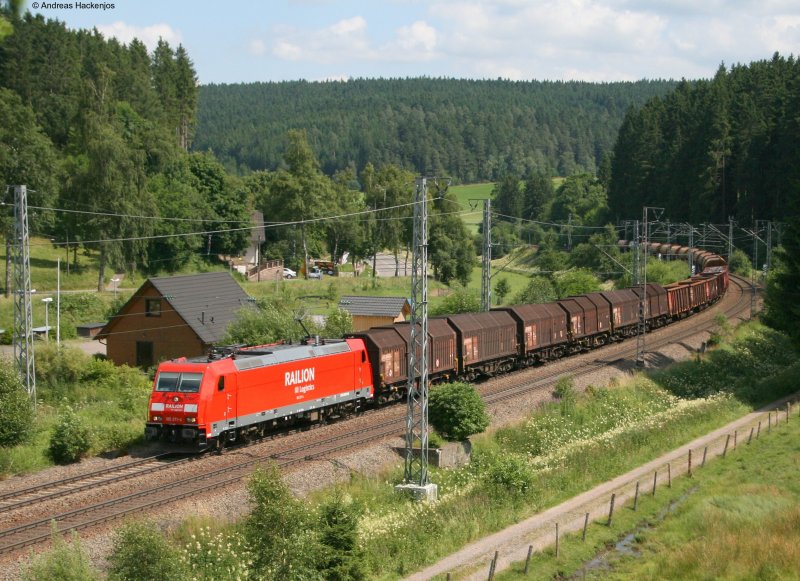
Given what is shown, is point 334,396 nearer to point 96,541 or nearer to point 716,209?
point 96,541

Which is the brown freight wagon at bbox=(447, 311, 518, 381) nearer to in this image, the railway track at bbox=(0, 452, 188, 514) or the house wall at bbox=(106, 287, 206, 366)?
the house wall at bbox=(106, 287, 206, 366)

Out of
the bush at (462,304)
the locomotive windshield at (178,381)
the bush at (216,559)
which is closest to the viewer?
the bush at (216,559)

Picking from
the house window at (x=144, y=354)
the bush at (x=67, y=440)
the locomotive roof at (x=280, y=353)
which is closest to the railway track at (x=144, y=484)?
the bush at (x=67, y=440)

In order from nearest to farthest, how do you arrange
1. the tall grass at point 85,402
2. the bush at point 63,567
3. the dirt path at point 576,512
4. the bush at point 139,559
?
the bush at point 63,567, the bush at point 139,559, the dirt path at point 576,512, the tall grass at point 85,402

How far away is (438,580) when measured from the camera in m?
20.8

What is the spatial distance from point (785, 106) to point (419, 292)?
325 feet

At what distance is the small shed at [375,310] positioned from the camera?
2387 inches

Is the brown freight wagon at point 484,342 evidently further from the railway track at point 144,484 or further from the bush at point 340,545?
the bush at point 340,545

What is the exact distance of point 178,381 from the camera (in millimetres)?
29578

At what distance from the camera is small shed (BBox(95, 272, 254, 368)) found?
4981 centimetres

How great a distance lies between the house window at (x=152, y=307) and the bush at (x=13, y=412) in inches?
773

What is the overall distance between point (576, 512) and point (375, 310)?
116 ft

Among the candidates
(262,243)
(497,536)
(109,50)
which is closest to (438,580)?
(497,536)

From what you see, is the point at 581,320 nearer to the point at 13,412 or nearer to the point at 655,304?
the point at 655,304
